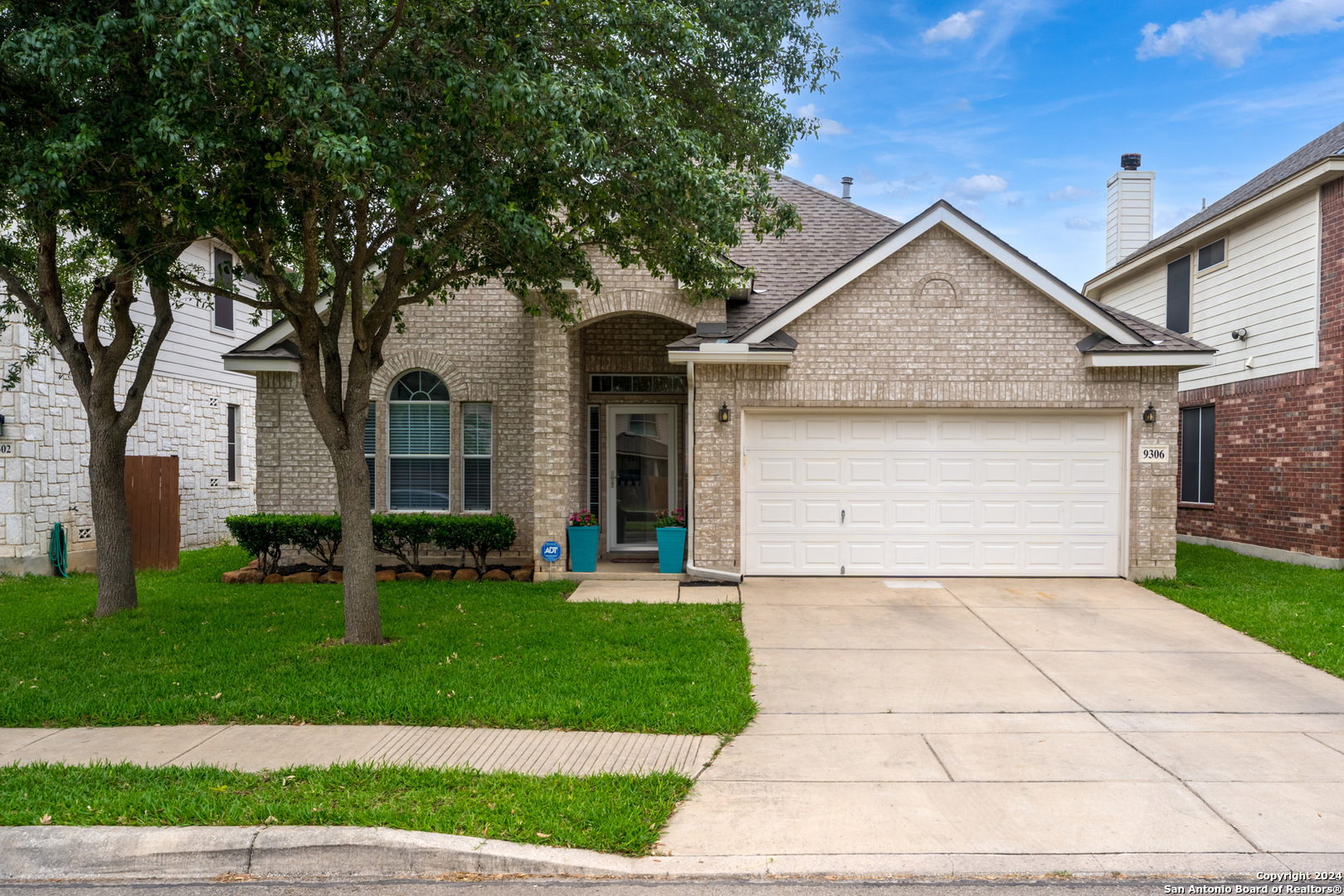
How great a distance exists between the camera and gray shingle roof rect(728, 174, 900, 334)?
1285 centimetres

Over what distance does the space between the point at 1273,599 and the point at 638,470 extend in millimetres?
8951

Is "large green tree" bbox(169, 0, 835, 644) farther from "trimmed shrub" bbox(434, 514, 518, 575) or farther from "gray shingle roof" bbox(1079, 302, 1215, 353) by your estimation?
"gray shingle roof" bbox(1079, 302, 1215, 353)

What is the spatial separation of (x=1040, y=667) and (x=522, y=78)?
661 centimetres

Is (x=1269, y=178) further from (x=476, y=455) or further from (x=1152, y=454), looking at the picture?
(x=476, y=455)

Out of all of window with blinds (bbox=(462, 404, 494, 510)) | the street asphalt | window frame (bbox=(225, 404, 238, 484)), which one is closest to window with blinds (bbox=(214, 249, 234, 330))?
window frame (bbox=(225, 404, 238, 484))

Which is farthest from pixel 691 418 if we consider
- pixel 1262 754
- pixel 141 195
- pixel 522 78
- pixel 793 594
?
pixel 1262 754

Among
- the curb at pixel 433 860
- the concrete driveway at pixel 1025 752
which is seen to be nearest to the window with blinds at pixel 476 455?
the concrete driveway at pixel 1025 752

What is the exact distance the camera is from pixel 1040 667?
770 cm

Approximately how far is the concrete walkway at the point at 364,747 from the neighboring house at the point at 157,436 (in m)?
6.05

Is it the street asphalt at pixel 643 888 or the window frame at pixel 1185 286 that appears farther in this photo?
the window frame at pixel 1185 286

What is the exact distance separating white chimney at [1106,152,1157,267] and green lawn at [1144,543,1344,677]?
856cm

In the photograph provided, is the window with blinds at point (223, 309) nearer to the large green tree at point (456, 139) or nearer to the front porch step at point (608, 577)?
the large green tree at point (456, 139)

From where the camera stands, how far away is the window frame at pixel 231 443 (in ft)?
60.3

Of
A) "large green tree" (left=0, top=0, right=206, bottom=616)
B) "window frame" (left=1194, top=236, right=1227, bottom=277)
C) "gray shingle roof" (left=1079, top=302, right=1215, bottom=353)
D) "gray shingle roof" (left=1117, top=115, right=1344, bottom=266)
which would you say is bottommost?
"gray shingle roof" (left=1079, top=302, right=1215, bottom=353)
